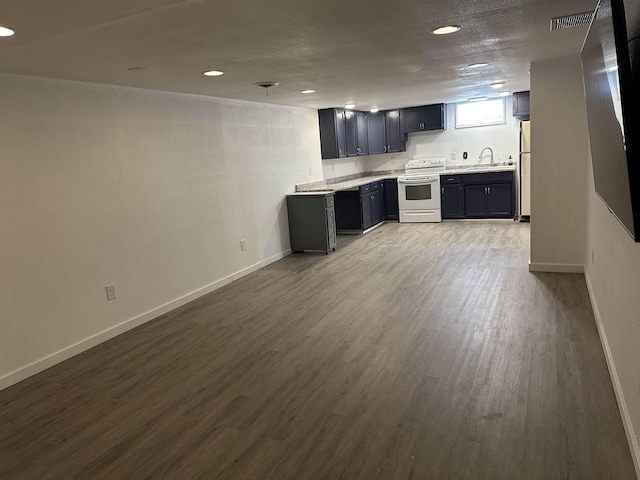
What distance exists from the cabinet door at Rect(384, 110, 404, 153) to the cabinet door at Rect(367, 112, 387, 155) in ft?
0.27

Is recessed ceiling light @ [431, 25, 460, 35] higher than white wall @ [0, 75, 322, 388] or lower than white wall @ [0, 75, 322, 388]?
higher

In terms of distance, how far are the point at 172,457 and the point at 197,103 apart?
383 centimetres

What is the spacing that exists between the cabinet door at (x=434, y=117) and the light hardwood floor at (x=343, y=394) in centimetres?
469

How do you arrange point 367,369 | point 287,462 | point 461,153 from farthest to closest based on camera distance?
point 461,153, point 367,369, point 287,462

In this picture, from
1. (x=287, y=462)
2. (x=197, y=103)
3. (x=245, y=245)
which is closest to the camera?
(x=287, y=462)

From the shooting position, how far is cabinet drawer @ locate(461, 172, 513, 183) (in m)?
7.86

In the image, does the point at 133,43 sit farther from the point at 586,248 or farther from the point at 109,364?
the point at 586,248

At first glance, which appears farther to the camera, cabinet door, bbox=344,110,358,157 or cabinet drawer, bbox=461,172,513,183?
cabinet door, bbox=344,110,358,157

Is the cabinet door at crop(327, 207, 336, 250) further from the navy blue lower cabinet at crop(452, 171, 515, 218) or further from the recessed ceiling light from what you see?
the recessed ceiling light

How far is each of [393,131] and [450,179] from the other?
157cm

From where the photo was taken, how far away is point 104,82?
154 inches

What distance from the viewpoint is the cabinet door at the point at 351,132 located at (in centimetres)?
809

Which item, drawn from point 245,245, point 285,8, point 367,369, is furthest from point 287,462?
point 245,245

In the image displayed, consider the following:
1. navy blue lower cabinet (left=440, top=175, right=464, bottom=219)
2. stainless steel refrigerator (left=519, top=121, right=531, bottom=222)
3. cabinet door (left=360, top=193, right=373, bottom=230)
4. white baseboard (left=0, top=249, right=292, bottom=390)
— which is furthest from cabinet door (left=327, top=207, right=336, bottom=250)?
stainless steel refrigerator (left=519, top=121, right=531, bottom=222)
